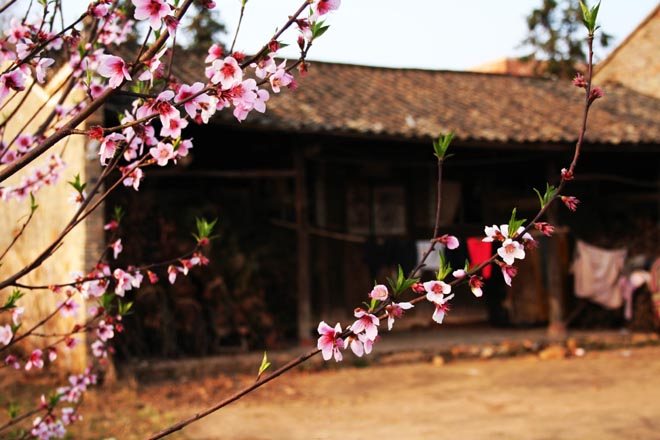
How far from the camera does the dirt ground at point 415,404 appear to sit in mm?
6566

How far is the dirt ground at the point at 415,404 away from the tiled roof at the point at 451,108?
10.1 ft

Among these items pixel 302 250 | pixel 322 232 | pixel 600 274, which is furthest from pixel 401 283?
pixel 600 274

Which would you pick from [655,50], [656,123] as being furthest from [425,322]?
[655,50]

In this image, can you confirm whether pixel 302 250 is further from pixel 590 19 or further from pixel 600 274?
pixel 590 19

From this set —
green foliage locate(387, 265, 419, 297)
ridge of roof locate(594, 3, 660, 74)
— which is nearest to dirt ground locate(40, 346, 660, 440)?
green foliage locate(387, 265, 419, 297)

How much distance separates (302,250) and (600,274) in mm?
4762

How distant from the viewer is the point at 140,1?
1.81 m

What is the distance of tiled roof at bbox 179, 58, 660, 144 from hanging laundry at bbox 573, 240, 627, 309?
172 centimetres

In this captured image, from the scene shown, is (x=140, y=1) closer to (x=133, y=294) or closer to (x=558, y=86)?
(x=133, y=294)

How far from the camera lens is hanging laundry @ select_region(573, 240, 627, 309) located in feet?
37.3

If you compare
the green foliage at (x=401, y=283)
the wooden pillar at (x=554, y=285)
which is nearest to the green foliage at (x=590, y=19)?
the green foliage at (x=401, y=283)

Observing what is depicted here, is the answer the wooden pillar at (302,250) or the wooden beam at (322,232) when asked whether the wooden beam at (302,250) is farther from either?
the wooden beam at (322,232)

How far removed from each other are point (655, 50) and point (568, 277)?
6398mm

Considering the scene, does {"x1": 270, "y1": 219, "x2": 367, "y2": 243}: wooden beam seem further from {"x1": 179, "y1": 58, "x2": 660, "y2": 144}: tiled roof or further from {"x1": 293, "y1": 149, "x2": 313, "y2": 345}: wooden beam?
{"x1": 179, "y1": 58, "x2": 660, "y2": 144}: tiled roof
